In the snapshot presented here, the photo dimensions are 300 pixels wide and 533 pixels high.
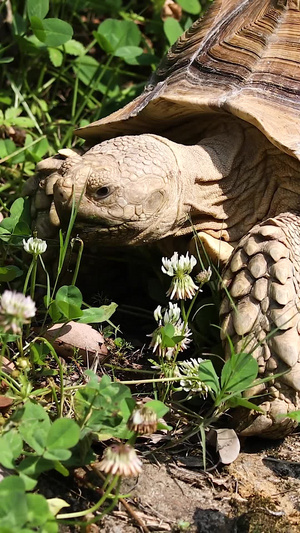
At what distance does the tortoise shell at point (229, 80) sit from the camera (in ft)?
11.1

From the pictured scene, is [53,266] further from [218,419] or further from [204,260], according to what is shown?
[218,419]

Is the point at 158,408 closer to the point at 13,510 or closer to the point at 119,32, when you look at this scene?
the point at 13,510

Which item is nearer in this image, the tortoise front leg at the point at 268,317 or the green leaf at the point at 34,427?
the green leaf at the point at 34,427

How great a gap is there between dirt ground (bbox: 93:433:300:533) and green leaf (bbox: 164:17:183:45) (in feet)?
10.3

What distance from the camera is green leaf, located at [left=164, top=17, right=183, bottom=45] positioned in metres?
5.09

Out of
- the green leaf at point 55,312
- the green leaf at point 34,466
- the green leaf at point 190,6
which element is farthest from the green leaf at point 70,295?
the green leaf at point 190,6

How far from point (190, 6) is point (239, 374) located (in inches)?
135

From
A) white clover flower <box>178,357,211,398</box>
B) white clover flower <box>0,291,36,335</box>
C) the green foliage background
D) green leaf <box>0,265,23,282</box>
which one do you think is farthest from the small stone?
the green foliage background

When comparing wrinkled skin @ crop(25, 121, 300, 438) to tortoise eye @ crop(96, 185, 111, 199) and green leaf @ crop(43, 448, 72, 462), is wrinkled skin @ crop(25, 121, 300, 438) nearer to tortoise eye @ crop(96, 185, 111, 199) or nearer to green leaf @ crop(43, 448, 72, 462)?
tortoise eye @ crop(96, 185, 111, 199)

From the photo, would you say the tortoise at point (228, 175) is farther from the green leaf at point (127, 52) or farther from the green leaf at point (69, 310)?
the green leaf at point (127, 52)

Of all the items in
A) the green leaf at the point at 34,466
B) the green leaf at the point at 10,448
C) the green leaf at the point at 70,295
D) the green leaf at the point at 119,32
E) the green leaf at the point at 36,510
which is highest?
the green leaf at the point at 119,32

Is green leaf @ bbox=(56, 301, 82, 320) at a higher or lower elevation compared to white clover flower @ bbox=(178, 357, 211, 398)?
higher

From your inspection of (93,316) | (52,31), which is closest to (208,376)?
(93,316)

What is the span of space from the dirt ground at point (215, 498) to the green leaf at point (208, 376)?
0.30m
